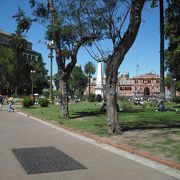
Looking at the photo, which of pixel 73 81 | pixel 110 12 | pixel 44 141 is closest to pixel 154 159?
pixel 44 141

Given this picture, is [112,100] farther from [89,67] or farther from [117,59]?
[89,67]

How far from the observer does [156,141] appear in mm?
12977

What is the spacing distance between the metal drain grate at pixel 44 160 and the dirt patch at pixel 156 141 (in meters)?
2.22

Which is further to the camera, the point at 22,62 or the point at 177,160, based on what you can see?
the point at 22,62

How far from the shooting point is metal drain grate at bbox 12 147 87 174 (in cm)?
910

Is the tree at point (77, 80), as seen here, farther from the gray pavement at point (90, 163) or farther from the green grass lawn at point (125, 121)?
the gray pavement at point (90, 163)

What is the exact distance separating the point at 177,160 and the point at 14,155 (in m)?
4.23

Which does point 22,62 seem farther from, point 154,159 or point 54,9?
point 154,159

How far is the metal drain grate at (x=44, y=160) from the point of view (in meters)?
9.10

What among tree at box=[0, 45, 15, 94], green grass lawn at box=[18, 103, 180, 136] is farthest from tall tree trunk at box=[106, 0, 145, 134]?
tree at box=[0, 45, 15, 94]

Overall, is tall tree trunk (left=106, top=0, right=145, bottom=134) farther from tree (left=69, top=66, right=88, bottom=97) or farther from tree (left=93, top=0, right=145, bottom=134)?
tree (left=69, top=66, right=88, bottom=97)

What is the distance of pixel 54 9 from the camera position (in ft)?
77.0

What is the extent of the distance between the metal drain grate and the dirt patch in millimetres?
2220

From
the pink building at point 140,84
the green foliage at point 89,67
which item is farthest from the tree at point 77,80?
the pink building at point 140,84
